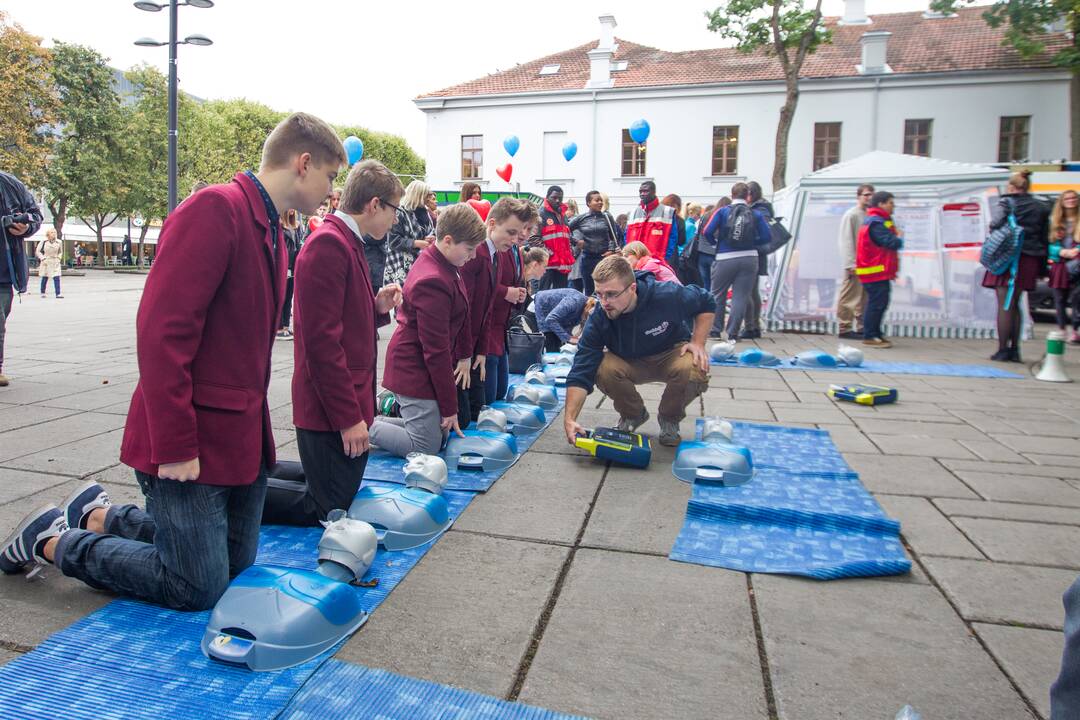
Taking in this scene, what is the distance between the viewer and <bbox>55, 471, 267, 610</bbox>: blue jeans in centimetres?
236

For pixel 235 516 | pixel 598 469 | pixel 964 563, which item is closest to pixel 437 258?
pixel 598 469

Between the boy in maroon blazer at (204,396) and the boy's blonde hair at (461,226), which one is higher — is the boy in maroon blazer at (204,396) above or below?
below

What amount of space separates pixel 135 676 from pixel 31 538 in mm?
910

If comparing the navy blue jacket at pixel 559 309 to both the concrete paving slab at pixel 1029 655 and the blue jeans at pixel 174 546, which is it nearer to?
the blue jeans at pixel 174 546

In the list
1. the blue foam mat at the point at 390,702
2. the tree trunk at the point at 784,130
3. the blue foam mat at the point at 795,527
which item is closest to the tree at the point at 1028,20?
the tree trunk at the point at 784,130

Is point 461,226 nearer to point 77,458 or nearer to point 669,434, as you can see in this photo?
point 669,434

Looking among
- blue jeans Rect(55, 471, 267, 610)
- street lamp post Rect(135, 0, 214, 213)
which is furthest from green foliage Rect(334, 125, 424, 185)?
blue jeans Rect(55, 471, 267, 610)

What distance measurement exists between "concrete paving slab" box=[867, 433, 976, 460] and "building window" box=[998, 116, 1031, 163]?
28538mm

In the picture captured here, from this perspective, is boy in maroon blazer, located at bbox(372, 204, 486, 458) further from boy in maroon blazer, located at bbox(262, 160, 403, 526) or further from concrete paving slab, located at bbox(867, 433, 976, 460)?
concrete paving slab, located at bbox(867, 433, 976, 460)

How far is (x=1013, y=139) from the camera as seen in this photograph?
92.7 feet

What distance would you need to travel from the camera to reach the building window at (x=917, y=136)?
95.1ft

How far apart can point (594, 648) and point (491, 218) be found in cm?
362

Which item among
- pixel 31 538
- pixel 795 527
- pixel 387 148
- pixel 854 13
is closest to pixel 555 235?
pixel 795 527

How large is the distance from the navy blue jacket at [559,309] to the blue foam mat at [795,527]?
12.4 feet
